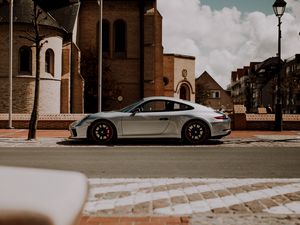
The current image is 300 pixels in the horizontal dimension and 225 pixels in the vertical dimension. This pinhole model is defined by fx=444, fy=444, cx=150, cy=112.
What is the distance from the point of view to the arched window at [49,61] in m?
33.3

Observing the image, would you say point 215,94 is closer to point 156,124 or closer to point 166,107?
point 166,107

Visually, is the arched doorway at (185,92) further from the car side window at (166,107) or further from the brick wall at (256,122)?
the car side window at (166,107)

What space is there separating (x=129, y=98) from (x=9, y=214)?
40.0 m

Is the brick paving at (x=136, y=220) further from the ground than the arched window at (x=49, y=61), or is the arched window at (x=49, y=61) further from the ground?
the arched window at (x=49, y=61)

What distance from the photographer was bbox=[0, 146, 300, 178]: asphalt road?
7.75m

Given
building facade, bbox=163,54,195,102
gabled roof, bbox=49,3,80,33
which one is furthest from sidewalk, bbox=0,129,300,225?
building facade, bbox=163,54,195,102

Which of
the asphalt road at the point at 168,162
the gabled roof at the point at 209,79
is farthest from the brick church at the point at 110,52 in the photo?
the gabled roof at the point at 209,79

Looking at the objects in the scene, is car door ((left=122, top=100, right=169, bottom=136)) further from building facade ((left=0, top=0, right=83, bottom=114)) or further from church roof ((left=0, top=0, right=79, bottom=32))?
building facade ((left=0, top=0, right=83, bottom=114))

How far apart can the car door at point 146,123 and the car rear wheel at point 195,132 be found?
662 millimetres

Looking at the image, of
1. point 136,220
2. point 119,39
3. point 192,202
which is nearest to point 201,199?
point 192,202

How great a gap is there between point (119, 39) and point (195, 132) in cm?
2872

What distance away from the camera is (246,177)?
7.29m

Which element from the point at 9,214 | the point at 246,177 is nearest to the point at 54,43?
the point at 246,177

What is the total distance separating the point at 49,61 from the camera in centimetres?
3353
